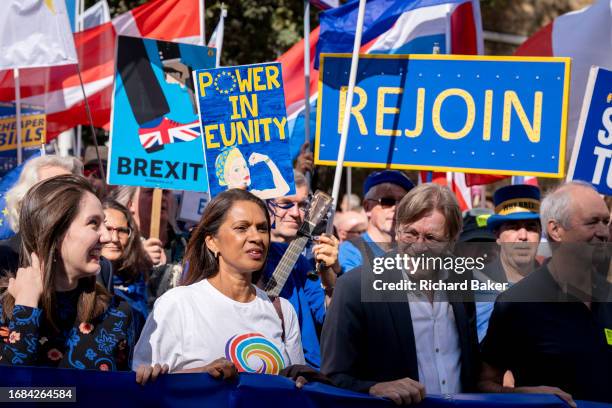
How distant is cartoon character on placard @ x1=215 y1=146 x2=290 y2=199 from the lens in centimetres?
529

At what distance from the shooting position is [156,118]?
6.52m

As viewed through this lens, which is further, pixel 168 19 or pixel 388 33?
pixel 168 19

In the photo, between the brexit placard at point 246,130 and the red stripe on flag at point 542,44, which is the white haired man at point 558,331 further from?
the red stripe on flag at point 542,44

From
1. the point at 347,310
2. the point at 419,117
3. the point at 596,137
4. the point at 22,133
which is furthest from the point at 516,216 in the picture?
the point at 22,133

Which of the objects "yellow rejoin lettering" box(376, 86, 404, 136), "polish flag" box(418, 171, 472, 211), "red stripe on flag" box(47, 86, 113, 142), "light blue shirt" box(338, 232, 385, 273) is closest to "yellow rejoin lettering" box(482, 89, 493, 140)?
"yellow rejoin lettering" box(376, 86, 404, 136)

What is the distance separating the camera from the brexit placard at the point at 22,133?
8.24m

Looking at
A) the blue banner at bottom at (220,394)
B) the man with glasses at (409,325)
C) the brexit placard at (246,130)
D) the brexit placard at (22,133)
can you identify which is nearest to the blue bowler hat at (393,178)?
the brexit placard at (246,130)

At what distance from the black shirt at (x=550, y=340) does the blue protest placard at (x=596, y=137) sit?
2.01m

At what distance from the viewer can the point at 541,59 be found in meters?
5.70

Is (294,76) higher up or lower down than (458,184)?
higher up

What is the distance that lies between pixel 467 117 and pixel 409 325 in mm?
2401

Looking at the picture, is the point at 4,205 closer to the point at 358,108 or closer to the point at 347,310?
the point at 358,108

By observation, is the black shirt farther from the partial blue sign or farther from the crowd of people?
the partial blue sign

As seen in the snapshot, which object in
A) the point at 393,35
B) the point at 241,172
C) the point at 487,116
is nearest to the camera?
the point at 241,172
